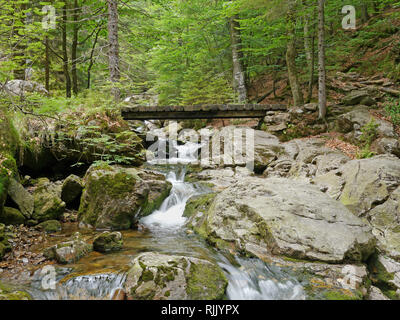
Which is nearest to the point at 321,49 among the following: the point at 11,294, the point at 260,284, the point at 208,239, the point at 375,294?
the point at 208,239

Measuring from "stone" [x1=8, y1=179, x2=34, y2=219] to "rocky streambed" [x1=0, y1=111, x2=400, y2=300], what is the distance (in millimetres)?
24

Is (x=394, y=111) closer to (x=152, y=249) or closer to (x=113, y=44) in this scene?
(x=152, y=249)

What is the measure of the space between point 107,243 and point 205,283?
2162 millimetres

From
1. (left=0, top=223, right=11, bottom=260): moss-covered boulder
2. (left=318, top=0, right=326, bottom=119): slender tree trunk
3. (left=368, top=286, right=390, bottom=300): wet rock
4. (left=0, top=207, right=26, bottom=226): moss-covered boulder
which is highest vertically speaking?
(left=318, top=0, right=326, bottom=119): slender tree trunk

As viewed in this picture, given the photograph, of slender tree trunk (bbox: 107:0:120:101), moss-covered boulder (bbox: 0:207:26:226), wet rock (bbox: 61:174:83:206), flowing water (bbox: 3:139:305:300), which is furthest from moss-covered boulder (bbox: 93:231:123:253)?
slender tree trunk (bbox: 107:0:120:101)

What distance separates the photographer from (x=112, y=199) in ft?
19.3

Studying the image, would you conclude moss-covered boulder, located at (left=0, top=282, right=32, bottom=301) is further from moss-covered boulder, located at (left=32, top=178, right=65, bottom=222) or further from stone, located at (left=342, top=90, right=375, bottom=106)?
stone, located at (left=342, top=90, right=375, bottom=106)

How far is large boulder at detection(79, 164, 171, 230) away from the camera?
5.84 meters

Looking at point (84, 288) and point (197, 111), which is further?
point (197, 111)

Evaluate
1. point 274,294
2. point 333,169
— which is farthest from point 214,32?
point 274,294

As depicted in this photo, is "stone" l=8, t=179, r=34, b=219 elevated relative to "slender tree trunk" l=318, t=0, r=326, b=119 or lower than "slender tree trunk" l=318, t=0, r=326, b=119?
lower
